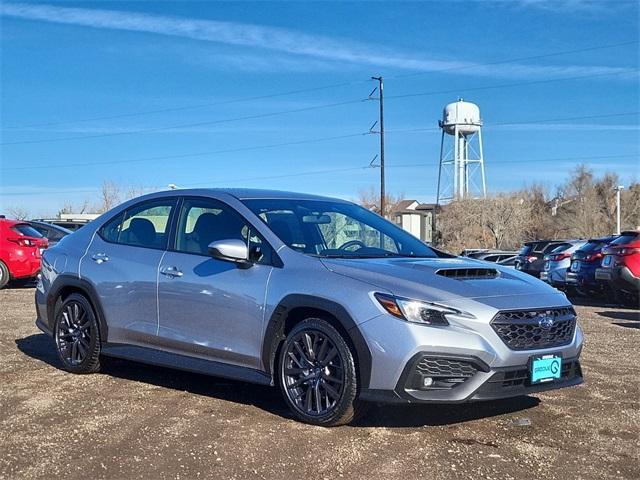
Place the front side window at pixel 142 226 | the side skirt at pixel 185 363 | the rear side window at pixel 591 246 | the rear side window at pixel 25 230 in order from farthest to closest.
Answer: the rear side window at pixel 25 230
the rear side window at pixel 591 246
the front side window at pixel 142 226
the side skirt at pixel 185 363

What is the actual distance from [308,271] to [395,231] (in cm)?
148

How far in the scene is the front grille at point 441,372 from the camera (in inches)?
181

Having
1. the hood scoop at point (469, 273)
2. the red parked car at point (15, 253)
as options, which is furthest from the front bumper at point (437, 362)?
the red parked car at point (15, 253)

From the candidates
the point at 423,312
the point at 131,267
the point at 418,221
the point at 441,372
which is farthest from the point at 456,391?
the point at 418,221

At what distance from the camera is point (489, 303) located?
15.5 ft

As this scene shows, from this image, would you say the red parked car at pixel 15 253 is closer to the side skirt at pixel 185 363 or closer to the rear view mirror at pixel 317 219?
the side skirt at pixel 185 363

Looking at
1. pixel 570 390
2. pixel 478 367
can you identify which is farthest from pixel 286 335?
pixel 570 390

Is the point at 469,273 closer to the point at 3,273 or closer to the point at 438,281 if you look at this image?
the point at 438,281

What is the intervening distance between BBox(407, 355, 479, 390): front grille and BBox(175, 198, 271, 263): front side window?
1560 mm

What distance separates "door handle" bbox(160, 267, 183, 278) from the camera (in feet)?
19.1

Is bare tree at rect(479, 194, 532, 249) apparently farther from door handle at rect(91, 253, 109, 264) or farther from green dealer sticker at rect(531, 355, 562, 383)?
green dealer sticker at rect(531, 355, 562, 383)

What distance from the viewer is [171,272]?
19.3 feet

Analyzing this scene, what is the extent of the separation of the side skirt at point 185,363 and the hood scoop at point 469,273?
1.43 m

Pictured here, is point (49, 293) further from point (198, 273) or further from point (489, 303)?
point (489, 303)
